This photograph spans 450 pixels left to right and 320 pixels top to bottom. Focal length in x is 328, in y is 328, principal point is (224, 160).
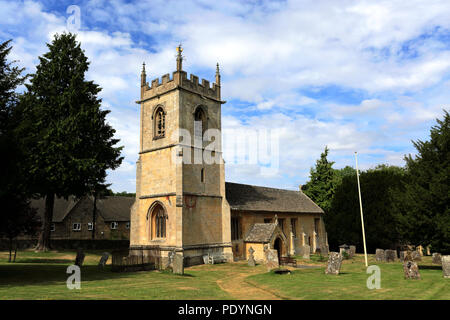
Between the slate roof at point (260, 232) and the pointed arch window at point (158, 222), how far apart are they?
827 cm

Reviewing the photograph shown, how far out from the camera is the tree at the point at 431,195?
21062 mm

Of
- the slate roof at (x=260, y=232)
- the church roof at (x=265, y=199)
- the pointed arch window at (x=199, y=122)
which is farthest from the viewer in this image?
the church roof at (x=265, y=199)

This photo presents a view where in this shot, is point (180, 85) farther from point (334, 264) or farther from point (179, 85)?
point (334, 264)

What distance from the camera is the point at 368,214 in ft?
130

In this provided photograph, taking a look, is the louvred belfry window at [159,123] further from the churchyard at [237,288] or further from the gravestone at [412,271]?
the gravestone at [412,271]

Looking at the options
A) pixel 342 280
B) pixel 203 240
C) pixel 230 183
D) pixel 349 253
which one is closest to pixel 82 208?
pixel 230 183

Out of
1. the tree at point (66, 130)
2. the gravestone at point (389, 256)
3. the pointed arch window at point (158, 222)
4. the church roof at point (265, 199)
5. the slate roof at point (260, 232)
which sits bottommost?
the gravestone at point (389, 256)

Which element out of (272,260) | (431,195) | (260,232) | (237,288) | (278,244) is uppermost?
(431,195)

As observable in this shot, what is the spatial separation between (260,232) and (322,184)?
23853 mm

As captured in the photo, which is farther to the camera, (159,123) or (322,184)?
(322,184)

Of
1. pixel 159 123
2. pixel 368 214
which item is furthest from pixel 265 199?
pixel 159 123

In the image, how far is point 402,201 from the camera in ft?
78.1

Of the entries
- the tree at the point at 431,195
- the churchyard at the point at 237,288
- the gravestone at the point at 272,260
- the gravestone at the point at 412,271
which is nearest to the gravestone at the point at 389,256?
the tree at the point at 431,195

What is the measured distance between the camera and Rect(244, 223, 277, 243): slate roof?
30.4m
